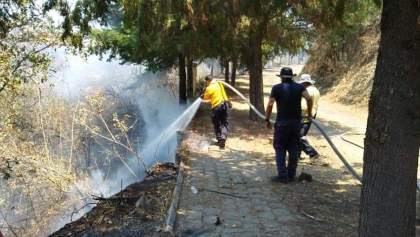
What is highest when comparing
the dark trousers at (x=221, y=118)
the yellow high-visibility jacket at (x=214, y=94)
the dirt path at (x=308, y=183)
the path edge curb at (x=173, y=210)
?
the yellow high-visibility jacket at (x=214, y=94)

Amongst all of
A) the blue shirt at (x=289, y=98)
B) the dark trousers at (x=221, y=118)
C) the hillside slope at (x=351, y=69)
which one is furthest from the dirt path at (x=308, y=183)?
the hillside slope at (x=351, y=69)

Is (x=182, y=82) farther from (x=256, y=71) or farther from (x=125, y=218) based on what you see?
(x=125, y=218)

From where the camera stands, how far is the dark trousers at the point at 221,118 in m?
10.2

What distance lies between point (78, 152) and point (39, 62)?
397 centimetres

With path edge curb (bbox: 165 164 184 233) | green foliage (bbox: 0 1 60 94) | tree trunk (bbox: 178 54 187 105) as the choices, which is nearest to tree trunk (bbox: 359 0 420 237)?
path edge curb (bbox: 165 164 184 233)

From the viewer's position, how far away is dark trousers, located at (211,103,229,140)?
33.3ft

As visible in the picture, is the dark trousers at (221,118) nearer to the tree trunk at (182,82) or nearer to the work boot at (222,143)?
the work boot at (222,143)

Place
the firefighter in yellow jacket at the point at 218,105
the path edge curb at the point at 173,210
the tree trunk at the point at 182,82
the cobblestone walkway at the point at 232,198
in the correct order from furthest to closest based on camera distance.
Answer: the tree trunk at the point at 182,82 → the firefighter in yellow jacket at the point at 218,105 → the cobblestone walkway at the point at 232,198 → the path edge curb at the point at 173,210

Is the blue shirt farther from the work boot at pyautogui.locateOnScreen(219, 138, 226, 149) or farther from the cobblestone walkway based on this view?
the work boot at pyautogui.locateOnScreen(219, 138, 226, 149)

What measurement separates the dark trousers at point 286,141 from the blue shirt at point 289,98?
0.37 feet

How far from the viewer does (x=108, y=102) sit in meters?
18.8

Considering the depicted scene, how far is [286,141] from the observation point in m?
7.08

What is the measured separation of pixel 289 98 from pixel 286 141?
0.71 metres

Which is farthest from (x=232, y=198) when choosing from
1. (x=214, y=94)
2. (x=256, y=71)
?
(x=256, y=71)
